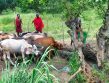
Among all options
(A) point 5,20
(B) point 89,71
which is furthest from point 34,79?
(A) point 5,20

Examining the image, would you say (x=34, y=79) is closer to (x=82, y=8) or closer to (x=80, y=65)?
(x=80, y=65)

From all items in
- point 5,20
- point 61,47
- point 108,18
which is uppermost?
point 108,18

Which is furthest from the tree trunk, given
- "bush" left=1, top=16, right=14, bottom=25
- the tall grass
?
"bush" left=1, top=16, right=14, bottom=25

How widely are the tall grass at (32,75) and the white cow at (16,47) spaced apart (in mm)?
6870

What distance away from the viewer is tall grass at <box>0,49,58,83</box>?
18.4ft

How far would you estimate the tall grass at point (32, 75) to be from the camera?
5594 mm

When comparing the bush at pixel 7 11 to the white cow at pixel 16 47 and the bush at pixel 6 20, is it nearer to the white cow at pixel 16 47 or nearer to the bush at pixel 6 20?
the bush at pixel 6 20

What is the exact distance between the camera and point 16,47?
1317 centimetres

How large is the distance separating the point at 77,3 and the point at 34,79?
648 cm

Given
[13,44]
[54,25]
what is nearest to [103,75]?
[13,44]

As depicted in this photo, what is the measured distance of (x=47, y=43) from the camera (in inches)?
538

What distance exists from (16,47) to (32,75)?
7564 millimetres

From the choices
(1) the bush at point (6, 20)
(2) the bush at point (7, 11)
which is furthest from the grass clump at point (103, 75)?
(2) the bush at point (7, 11)

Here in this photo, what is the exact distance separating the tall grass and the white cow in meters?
6.87
